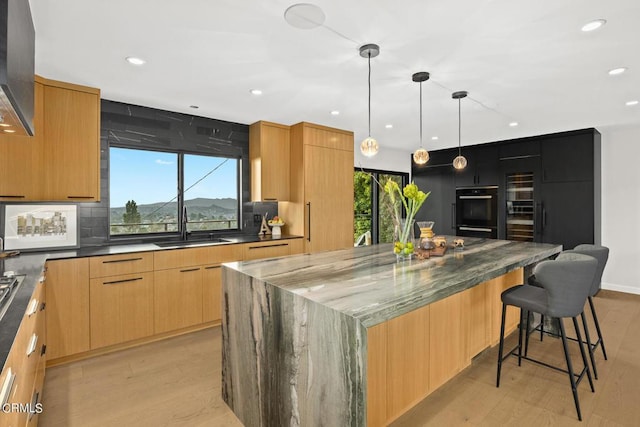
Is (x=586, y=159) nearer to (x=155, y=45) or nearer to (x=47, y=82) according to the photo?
(x=155, y=45)

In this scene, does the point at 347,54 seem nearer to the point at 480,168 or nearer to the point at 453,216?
the point at 480,168

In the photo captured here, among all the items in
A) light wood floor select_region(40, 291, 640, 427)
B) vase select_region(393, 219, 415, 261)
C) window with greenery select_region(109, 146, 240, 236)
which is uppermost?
window with greenery select_region(109, 146, 240, 236)

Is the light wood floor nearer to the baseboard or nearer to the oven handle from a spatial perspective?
the baseboard

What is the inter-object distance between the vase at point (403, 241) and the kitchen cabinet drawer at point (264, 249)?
Result: 1998mm

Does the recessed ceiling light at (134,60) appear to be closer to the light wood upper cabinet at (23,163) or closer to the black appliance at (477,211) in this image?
the light wood upper cabinet at (23,163)

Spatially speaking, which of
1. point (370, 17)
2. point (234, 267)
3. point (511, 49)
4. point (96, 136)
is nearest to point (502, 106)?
point (511, 49)

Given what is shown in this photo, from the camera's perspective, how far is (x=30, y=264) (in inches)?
99.6

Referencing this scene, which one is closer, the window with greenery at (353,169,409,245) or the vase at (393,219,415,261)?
the vase at (393,219,415,261)

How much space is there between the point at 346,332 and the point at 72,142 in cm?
323

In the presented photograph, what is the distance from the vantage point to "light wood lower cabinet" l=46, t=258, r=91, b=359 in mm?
2826

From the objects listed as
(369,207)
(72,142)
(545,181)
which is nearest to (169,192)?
(72,142)

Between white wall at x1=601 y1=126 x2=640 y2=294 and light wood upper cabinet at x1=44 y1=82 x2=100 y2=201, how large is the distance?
6893 millimetres

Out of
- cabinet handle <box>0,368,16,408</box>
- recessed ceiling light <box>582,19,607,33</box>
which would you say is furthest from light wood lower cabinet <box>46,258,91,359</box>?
recessed ceiling light <box>582,19,607,33</box>

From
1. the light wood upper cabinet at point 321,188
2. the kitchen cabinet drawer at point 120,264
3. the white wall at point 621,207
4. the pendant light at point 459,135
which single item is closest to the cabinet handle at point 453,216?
the pendant light at point 459,135
